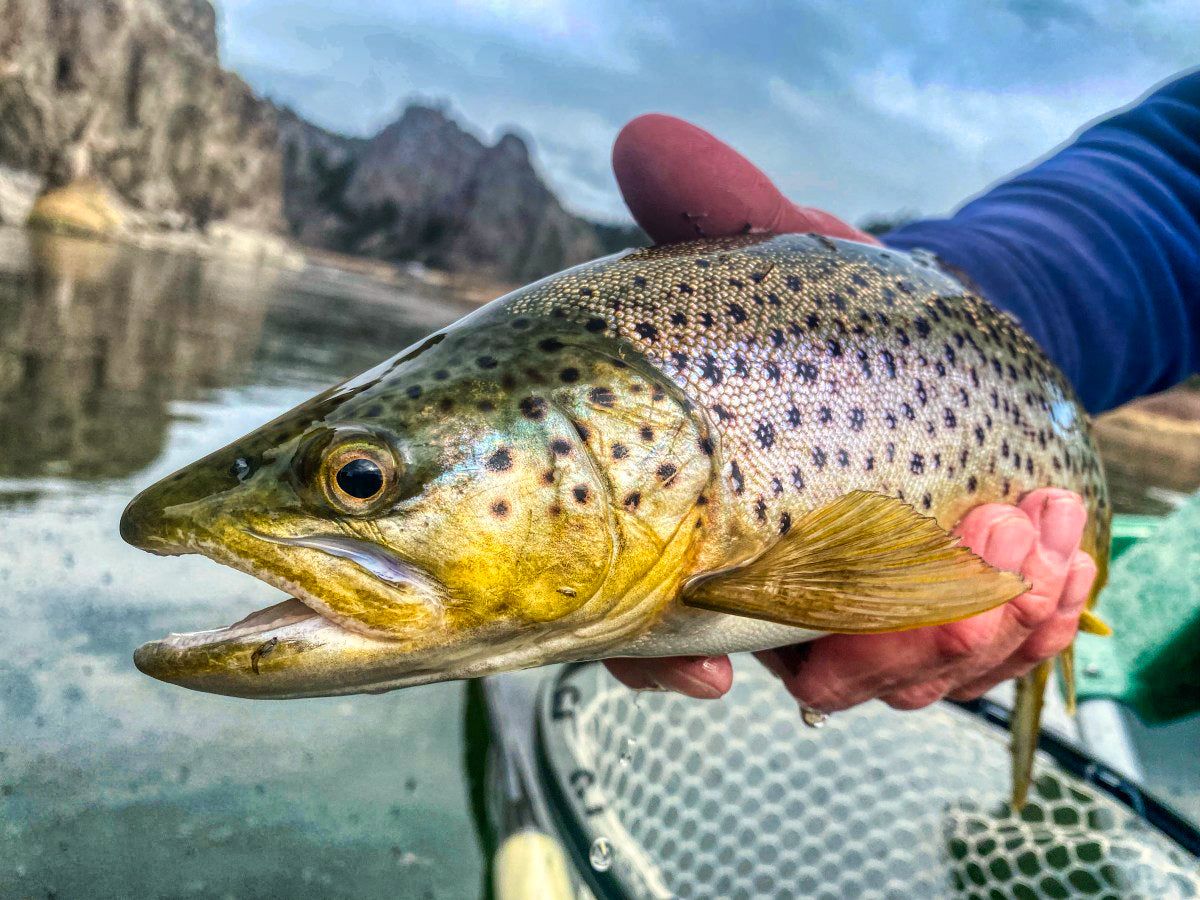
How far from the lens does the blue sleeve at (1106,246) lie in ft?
13.1

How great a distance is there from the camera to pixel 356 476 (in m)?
1.51

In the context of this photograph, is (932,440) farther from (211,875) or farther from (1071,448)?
(211,875)

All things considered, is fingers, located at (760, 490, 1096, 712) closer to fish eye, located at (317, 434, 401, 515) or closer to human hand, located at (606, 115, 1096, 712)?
human hand, located at (606, 115, 1096, 712)

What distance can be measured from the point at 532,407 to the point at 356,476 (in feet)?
1.22

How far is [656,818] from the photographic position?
307 cm

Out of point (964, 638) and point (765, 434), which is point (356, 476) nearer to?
point (765, 434)

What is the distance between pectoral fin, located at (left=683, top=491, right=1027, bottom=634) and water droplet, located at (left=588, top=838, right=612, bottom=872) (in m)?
1.17

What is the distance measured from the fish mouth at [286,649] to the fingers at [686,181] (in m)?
1.61

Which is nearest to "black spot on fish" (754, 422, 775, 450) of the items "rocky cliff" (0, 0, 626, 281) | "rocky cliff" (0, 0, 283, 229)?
"rocky cliff" (0, 0, 626, 281)

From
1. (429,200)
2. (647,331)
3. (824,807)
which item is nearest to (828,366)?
(647,331)

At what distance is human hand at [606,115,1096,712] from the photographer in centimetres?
221

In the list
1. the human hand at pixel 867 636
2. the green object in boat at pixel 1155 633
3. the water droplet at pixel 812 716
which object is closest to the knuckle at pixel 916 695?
the human hand at pixel 867 636

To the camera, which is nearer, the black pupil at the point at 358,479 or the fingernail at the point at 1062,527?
the black pupil at the point at 358,479

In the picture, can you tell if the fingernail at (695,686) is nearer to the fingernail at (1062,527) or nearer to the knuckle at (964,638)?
the knuckle at (964,638)
